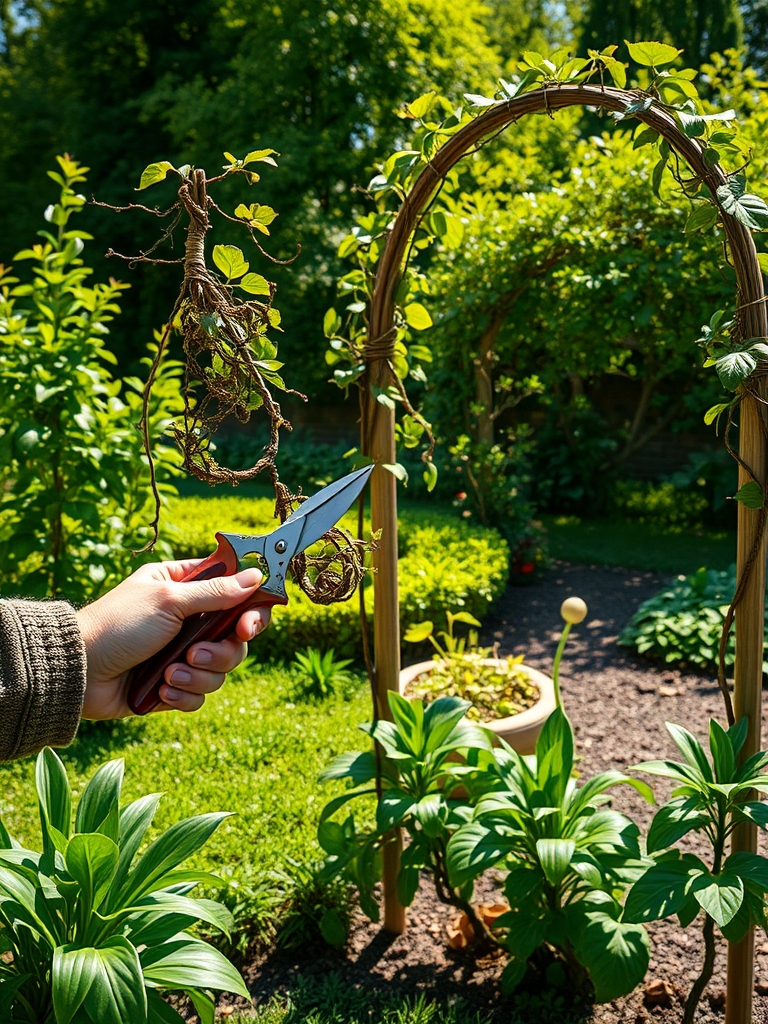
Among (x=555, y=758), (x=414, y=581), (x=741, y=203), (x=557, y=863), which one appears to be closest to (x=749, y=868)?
(x=557, y=863)

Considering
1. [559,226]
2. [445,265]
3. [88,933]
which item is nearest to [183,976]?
[88,933]

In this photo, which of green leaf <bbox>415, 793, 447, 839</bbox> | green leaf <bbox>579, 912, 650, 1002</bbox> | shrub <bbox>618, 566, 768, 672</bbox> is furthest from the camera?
shrub <bbox>618, 566, 768, 672</bbox>

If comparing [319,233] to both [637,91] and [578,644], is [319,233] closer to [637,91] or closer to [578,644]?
[578,644]

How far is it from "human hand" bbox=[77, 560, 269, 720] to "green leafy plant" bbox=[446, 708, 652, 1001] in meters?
0.91

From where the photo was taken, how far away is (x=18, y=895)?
157 cm

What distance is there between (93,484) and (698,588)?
3.72m

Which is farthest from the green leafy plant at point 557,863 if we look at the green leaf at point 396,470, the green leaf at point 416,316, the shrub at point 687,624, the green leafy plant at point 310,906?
the shrub at point 687,624

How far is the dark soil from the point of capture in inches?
86.6

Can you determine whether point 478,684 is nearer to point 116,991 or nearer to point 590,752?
point 590,752

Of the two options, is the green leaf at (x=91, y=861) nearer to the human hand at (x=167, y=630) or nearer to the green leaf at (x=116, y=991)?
the green leaf at (x=116, y=991)

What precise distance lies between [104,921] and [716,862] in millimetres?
1353

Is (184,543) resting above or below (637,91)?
below

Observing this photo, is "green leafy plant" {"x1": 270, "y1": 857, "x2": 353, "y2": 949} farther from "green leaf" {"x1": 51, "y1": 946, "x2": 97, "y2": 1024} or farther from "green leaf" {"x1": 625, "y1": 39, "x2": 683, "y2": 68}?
"green leaf" {"x1": 625, "y1": 39, "x2": 683, "y2": 68}

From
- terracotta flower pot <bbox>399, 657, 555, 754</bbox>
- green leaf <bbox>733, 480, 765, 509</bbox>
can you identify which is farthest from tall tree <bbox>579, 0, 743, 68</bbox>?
green leaf <bbox>733, 480, 765, 509</bbox>
